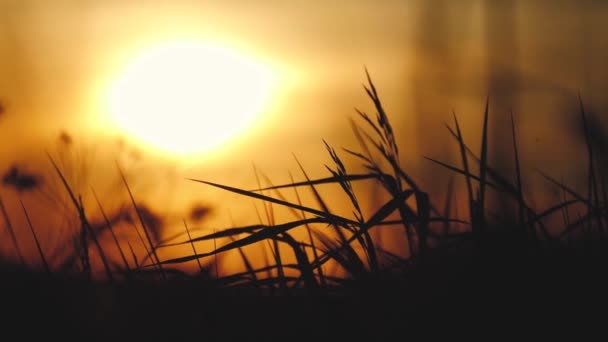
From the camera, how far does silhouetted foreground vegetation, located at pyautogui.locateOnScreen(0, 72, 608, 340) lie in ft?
4.97

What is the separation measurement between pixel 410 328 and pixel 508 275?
0.81 feet

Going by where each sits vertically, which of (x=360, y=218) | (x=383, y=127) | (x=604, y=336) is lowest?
(x=604, y=336)

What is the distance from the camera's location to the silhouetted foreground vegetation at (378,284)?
4.97ft

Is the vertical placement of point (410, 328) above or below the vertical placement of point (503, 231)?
below

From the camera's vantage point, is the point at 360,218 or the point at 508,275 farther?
the point at 360,218

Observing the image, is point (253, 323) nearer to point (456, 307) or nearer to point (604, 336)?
point (456, 307)

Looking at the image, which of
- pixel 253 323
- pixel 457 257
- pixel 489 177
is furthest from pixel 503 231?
pixel 253 323

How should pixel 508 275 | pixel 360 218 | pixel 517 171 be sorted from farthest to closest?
1. pixel 517 171
2. pixel 360 218
3. pixel 508 275

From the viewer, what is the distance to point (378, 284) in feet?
5.23

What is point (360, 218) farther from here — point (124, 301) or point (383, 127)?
point (124, 301)

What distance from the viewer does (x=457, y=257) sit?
167 cm

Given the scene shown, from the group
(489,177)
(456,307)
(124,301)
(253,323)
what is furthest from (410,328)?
(124,301)

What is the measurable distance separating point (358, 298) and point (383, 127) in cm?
44

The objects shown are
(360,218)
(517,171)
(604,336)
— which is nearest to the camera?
(604,336)
